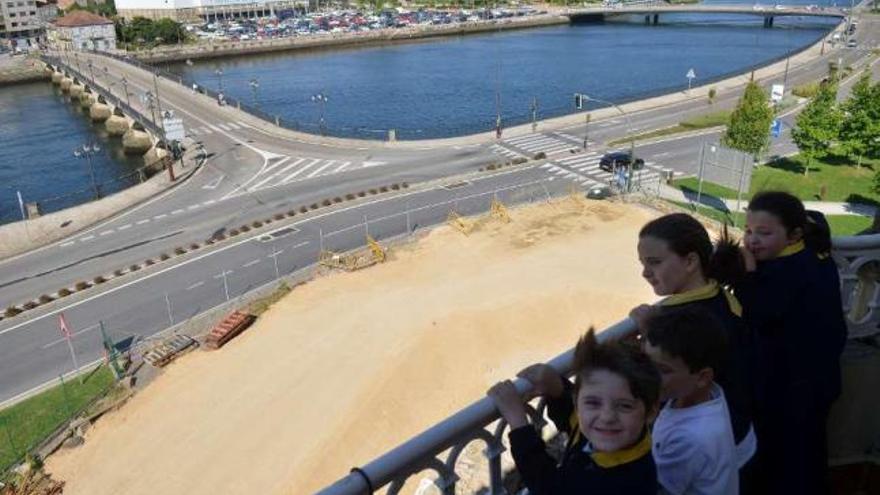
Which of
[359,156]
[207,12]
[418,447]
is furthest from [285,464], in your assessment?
[207,12]

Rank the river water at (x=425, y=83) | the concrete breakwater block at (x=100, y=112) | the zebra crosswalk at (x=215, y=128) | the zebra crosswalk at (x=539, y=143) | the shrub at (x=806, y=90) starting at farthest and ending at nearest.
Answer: the concrete breakwater block at (x=100, y=112), the river water at (x=425, y=83), the shrub at (x=806, y=90), the zebra crosswalk at (x=215, y=128), the zebra crosswalk at (x=539, y=143)

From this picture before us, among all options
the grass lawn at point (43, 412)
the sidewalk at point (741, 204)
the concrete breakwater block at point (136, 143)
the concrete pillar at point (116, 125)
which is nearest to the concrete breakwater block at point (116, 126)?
the concrete pillar at point (116, 125)

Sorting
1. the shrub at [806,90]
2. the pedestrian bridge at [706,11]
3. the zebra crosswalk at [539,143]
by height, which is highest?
the pedestrian bridge at [706,11]

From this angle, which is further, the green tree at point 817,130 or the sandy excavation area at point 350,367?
the green tree at point 817,130

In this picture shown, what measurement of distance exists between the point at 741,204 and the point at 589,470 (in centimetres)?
3612

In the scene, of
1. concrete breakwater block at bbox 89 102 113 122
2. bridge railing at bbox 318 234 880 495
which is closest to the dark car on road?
bridge railing at bbox 318 234 880 495

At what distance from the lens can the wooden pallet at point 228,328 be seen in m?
24.5

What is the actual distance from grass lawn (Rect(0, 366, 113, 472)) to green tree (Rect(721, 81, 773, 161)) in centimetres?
3350

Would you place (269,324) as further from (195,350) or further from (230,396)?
(230,396)

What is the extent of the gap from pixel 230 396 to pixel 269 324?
518cm

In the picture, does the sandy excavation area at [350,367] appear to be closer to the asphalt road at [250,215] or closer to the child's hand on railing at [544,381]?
the asphalt road at [250,215]

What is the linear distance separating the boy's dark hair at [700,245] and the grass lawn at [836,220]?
26.1 metres

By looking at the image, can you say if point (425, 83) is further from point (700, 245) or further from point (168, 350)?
point (700, 245)

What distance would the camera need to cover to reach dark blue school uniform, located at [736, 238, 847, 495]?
201 inches
